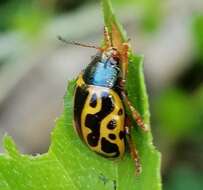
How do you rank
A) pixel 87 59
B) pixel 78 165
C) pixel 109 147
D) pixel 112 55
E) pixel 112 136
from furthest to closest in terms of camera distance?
1. pixel 87 59
2. pixel 112 55
3. pixel 112 136
4. pixel 109 147
5. pixel 78 165

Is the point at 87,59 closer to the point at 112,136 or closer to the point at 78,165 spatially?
the point at 112,136

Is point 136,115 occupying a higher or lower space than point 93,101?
higher

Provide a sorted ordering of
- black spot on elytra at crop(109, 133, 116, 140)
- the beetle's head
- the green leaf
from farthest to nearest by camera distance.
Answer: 1. the beetle's head
2. black spot on elytra at crop(109, 133, 116, 140)
3. the green leaf

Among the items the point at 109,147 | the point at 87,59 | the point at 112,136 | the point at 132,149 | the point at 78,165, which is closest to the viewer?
the point at 78,165

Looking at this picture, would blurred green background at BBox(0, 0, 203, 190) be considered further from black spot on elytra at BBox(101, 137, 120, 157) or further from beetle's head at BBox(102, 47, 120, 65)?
black spot on elytra at BBox(101, 137, 120, 157)

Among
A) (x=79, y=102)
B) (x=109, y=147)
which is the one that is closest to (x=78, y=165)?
(x=109, y=147)

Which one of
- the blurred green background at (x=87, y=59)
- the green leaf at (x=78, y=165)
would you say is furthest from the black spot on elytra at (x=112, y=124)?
the blurred green background at (x=87, y=59)

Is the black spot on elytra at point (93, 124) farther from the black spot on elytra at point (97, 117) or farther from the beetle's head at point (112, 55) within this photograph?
the beetle's head at point (112, 55)

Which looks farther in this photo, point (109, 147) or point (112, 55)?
point (112, 55)

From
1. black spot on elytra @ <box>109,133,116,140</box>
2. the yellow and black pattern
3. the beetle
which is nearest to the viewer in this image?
the beetle

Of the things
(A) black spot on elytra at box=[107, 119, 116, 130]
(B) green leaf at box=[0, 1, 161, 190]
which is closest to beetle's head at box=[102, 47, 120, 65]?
(A) black spot on elytra at box=[107, 119, 116, 130]
